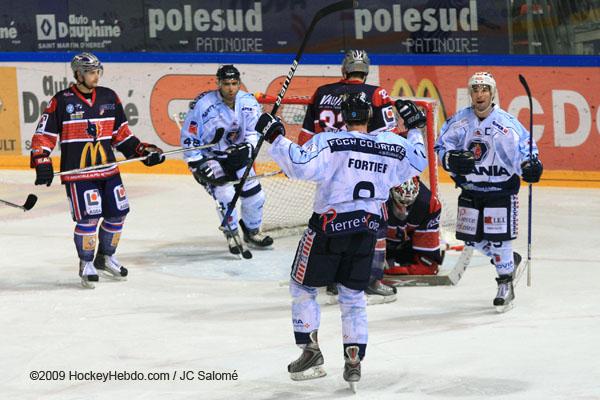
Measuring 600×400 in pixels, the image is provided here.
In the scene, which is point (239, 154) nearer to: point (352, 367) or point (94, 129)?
point (94, 129)

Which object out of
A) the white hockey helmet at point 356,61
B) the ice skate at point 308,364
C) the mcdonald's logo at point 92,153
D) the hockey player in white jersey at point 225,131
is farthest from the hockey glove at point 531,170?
the mcdonald's logo at point 92,153

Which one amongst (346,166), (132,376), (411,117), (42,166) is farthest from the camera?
(42,166)

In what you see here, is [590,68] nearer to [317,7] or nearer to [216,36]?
[317,7]

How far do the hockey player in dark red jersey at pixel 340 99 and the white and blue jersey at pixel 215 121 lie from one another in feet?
3.89

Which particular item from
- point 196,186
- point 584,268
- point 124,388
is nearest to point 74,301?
point 124,388

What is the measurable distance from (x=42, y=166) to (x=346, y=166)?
9.29 feet

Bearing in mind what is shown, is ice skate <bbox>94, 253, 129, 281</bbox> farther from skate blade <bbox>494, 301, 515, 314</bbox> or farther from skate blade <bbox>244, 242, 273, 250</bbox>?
skate blade <bbox>494, 301, 515, 314</bbox>

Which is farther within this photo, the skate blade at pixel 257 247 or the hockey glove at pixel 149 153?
the skate blade at pixel 257 247

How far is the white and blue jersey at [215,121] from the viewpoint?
917cm

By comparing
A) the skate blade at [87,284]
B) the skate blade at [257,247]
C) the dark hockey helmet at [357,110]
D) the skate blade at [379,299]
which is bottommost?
the skate blade at [379,299]

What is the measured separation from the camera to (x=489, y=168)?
749 cm

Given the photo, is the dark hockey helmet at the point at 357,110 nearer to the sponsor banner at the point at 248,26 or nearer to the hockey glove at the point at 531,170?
the hockey glove at the point at 531,170

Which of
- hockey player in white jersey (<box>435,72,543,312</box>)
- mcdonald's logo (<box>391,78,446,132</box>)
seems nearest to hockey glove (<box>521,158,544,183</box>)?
hockey player in white jersey (<box>435,72,543,312</box>)

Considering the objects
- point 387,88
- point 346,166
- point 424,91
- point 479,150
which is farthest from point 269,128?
point 387,88
